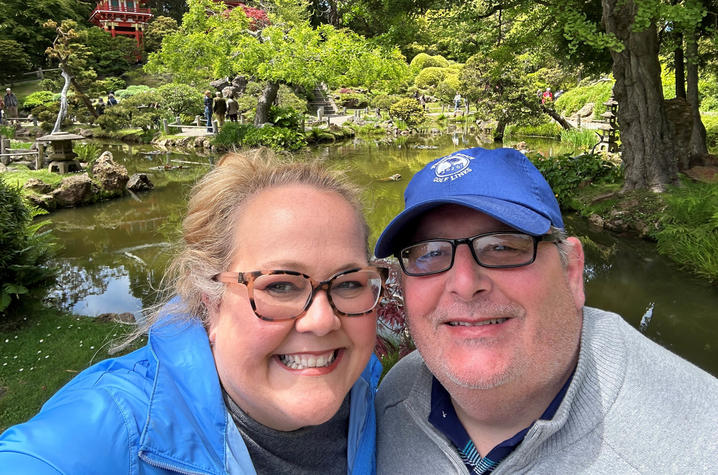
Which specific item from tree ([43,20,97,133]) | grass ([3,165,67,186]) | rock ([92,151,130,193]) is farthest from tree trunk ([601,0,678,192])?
tree ([43,20,97,133])

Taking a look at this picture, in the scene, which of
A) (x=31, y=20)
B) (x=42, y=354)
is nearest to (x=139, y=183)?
(x=42, y=354)

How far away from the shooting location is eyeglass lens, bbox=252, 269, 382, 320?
1189 millimetres

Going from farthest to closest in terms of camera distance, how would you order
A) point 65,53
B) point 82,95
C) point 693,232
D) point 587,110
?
point 587,110, point 82,95, point 65,53, point 693,232

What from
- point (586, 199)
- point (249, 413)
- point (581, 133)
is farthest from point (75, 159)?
point (581, 133)

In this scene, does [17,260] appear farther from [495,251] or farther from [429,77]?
[429,77]

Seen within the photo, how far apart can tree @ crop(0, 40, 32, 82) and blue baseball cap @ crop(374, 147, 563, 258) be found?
28.6m

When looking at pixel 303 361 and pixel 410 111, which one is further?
pixel 410 111

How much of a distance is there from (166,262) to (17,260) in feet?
5.64

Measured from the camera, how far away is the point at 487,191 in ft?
4.03

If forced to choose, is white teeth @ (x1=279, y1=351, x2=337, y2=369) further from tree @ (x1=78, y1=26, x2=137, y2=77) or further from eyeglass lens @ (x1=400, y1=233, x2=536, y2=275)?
tree @ (x1=78, y1=26, x2=137, y2=77)

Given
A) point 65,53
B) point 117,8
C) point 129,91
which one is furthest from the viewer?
point 117,8

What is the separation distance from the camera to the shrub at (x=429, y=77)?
31.0 metres

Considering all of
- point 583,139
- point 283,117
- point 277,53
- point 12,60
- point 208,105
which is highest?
point 277,53

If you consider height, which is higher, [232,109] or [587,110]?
[587,110]
